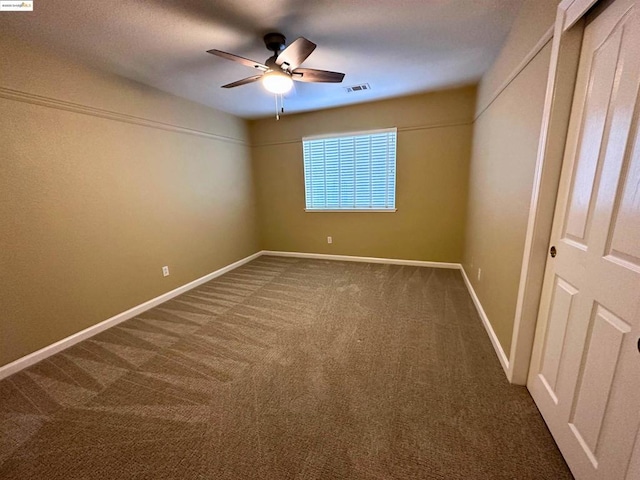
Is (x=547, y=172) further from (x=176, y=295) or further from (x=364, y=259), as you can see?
(x=176, y=295)

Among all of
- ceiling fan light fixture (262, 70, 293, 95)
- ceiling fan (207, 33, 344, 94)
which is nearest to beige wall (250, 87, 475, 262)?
ceiling fan (207, 33, 344, 94)

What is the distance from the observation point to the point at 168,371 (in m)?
1.91

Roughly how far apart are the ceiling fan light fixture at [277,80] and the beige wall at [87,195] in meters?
1.69

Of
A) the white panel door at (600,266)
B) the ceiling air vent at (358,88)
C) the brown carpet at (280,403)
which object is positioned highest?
the ceiling air vent at (358,88)

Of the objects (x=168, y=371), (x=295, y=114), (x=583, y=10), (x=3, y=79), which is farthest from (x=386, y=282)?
(x=3, y=79)

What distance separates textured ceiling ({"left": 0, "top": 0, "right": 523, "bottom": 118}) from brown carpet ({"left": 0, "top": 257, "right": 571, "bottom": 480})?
2468 mm

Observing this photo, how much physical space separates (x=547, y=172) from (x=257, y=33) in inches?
86.5

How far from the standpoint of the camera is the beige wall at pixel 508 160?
1.53 metres

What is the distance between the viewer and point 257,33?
6.44ft

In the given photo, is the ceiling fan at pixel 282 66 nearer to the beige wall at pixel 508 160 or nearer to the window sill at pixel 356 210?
the beige wall at pixel 508 160

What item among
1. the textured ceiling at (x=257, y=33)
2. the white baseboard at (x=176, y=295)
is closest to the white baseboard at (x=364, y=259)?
the white baseboard at (x=176, y=295)

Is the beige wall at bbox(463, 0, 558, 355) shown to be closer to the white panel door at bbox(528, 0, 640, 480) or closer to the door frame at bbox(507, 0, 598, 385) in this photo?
the door frame at bbox(507, 0, 598, 385)

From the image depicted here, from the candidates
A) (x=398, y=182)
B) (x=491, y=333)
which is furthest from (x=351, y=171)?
(x=491, y=333)

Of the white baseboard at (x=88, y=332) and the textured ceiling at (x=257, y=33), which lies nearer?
the textured ceiling at (x=257, y=33)
